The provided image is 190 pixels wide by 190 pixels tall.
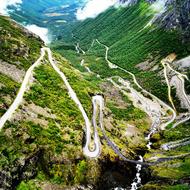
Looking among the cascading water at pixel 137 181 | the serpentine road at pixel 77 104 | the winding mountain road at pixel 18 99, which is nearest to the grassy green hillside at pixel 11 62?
the winding mountain road at pixel 18 99

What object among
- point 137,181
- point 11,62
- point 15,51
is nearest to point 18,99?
point 11,62

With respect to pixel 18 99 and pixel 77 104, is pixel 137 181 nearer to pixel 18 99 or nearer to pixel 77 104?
pixel 77 104

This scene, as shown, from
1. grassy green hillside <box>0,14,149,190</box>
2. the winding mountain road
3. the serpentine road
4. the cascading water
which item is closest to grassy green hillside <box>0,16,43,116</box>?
grassy green hillside <box>0,14,149,190</box>

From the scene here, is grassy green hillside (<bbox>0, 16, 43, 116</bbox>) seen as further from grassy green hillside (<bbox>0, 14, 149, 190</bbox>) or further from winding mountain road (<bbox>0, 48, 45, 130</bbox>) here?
winding mountain road (<bbox>0, 48, 45, 130</bbox>)

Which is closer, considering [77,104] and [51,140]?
[51,140]

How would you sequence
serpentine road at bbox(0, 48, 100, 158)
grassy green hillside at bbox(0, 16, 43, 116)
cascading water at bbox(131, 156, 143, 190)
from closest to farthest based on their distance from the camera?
cascading water at bbox(131, 156, 143, 190)
serpentine road at bbox(0, 48, 100, 158)
grassy green hillside at bbox(0, 16, 43, 116)

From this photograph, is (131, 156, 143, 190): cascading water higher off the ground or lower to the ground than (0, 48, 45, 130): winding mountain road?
lower

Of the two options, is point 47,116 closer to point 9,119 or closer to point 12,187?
point 9,119

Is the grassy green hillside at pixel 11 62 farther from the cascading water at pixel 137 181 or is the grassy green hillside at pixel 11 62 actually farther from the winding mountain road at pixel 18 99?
the cascading water at pixel 137 181

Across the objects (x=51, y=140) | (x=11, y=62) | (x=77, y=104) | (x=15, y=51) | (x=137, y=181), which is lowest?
(x=137, y=181)

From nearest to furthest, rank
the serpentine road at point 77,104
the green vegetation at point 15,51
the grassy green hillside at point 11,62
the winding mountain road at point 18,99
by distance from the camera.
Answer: the winding mountain road at point 18,99 → the serpentine road at point 77,104 → the grassy green hillside at point 11,62 → the green vegetation at point 15,51

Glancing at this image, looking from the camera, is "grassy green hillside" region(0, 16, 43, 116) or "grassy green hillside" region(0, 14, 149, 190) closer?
"grassy green hillside" region(0, 14, 149, 190)
